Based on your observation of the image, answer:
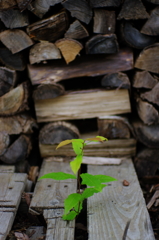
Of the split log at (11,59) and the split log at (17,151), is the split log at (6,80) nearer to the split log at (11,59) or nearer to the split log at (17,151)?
the split log at (11,59)

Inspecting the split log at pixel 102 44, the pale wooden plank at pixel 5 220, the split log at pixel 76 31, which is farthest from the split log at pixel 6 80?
the pale wooden plank at pixel 5 220

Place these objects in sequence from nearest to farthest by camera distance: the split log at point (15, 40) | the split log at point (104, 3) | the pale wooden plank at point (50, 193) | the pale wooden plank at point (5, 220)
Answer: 1. the pale wooden plank at point (5, 220)
2. the pale wooden plank at point (50, 193)
3. the split log at point (104, 3)
4. the split log at point (15, 40)

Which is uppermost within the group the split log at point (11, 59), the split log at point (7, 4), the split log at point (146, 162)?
the split log at point (7, 4)

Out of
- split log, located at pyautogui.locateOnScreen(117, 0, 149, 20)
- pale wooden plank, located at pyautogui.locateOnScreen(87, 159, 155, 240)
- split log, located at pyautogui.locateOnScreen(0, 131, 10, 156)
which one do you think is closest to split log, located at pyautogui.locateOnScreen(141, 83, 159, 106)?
split log, located at pyautogui.locateOnScreen(117, 0, 149, 20)

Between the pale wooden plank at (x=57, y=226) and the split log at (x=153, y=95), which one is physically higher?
the split log at (x=153, y=95)

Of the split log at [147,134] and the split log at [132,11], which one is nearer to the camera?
the split log at [132,11]

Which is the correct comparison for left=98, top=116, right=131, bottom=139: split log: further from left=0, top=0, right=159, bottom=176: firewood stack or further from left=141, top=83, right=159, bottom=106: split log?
left=141, top=83, right=159, bottom=106: split log

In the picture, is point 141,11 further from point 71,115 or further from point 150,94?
point 71,115
